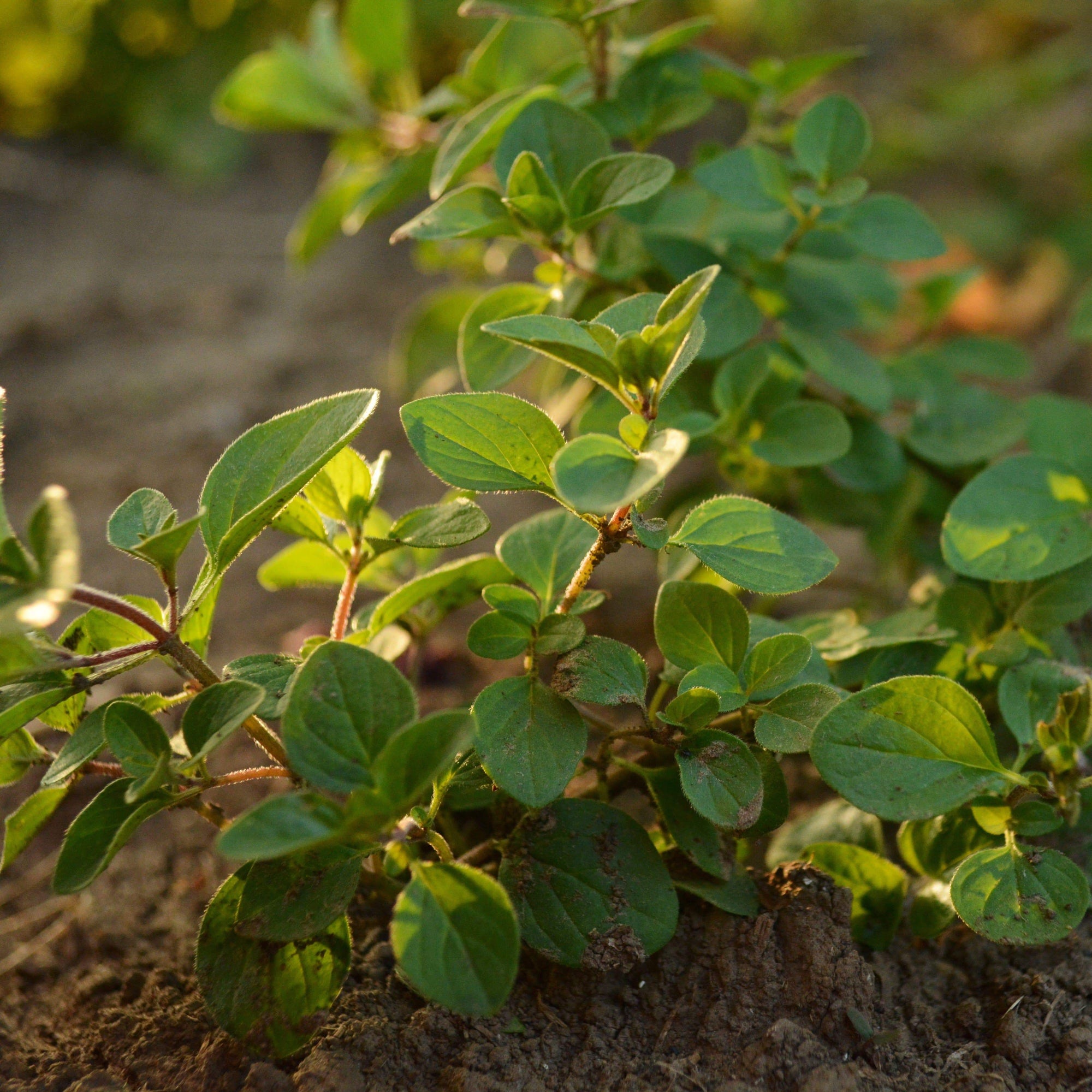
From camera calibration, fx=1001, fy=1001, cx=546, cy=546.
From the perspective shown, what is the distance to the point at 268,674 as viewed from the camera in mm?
1036

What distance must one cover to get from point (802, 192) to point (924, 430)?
1.59ft

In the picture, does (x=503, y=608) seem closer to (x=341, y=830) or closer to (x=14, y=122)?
(x=341, y=830)

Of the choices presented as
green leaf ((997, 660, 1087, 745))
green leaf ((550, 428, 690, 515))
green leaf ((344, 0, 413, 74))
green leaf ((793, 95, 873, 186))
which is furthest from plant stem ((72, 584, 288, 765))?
green leaf ((344, 0, 413, 74))

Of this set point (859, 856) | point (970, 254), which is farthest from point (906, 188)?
point (859, 856)

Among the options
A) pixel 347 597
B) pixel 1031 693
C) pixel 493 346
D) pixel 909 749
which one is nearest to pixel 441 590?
pixel 347 597

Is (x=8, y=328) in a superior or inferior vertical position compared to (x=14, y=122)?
inferior

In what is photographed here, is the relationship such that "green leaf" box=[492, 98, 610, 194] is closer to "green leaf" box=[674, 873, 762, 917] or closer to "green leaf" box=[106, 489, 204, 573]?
"green leaf" box=[106, 489, 204, 573]

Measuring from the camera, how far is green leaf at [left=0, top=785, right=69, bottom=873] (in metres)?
1.02

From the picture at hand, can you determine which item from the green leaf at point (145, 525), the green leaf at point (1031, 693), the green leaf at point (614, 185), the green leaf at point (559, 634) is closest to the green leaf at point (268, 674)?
the green leaf at point (145, 525)

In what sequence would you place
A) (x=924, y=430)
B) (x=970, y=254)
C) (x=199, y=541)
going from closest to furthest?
(x=924, y=430) → (x=199, y=541) → (x=970, y=254)

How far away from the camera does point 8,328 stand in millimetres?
2678

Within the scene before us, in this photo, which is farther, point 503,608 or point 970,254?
A: point 970,254

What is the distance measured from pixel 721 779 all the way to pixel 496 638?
0.90ft

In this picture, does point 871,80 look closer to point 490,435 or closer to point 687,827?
point 490,435
